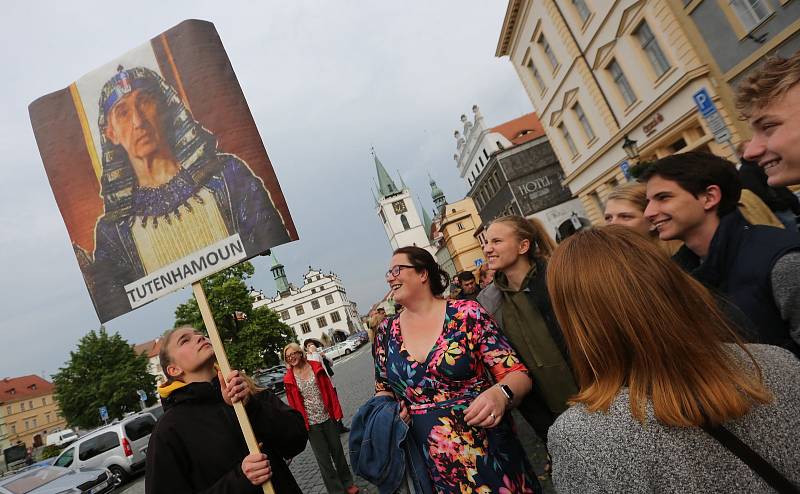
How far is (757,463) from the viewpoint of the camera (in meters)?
1.06

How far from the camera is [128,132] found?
→ 2988 mm

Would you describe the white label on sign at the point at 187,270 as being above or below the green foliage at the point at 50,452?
above

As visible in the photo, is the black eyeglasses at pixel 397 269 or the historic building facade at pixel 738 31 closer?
the black eyeglasses at pixel 397 269

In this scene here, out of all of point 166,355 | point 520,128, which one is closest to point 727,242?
point 166,355

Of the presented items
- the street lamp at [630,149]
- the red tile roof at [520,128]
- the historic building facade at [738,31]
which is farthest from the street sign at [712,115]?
the red tile roof at [520,128]

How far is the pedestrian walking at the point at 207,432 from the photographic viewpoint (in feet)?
7.91

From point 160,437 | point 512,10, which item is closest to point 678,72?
point 512,10

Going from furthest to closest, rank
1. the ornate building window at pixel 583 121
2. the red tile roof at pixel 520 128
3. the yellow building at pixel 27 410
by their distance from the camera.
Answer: the yellow building at pixel 27 410 < the red tile roof at pixel 520 128 < the ornate building window at pixel 583 121

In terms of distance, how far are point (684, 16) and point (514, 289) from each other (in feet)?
49.4

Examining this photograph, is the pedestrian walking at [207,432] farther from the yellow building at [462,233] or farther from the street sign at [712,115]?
the yellow building at [462,233]

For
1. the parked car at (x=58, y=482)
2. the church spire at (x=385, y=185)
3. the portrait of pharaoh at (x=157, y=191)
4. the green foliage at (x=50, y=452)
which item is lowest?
the parked car at (x=58, y=482)

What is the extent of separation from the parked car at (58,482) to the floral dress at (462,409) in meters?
10.4

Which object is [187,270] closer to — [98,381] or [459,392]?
[459,392]

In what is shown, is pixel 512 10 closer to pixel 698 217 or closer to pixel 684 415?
pixel 698 217
